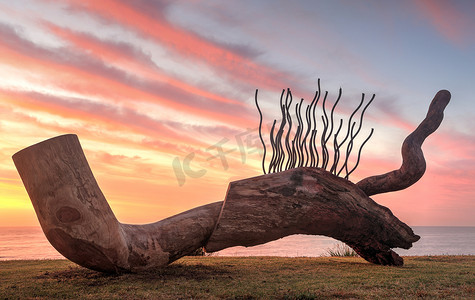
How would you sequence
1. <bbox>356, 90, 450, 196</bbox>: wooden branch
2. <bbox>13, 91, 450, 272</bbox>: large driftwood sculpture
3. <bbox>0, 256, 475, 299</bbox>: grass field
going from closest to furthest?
1. <bbox>0, 256, 475, 299</bbox>: grass field
2. <bbox>13, 91, 450, 272</bbox>: large driftwood sculpture
3. <bbox>356, 90, 450, 196</bbox>: wooden branch

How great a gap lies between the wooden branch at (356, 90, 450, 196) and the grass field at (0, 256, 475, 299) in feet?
6.64

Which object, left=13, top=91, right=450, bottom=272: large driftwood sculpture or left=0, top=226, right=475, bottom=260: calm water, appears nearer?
left=13, top=91, right=450, bottom=272: large driftwood sculpture

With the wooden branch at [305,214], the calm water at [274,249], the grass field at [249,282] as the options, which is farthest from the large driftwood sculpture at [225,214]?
Answer: the calm water at [274,249]

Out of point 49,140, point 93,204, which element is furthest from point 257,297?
point 49,140

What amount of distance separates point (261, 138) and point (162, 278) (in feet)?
14.0

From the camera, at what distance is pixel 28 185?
7016 mm

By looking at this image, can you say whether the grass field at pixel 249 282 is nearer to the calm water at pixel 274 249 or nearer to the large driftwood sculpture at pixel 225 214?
the large driftwood sculpture at pixel 225 214

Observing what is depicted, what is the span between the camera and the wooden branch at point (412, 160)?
10047 millimetres

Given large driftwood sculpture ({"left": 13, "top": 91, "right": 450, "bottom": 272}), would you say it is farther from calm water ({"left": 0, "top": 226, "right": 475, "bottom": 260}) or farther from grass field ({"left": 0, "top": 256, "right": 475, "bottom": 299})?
calm water ({"left": 0, "top": 226, "right": 475, "bottom": 260})

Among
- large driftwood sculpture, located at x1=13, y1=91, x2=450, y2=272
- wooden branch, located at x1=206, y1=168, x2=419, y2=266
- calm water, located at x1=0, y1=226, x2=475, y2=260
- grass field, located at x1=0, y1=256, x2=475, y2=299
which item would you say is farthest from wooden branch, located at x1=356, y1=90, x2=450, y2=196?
calm water, located at x1=0, y1=226, x2=475, y2=260

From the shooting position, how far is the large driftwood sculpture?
6.89m

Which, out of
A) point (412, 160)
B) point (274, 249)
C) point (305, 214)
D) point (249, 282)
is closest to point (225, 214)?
point (249, 282)

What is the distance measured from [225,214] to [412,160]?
5.08 m

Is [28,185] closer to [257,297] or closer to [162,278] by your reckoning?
[162,278]
